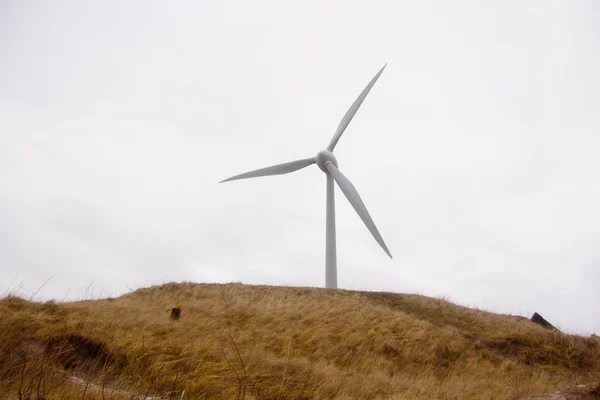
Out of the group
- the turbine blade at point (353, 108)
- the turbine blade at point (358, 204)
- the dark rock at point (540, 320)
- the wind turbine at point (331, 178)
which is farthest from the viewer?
the turbine blade at point (353, 108)

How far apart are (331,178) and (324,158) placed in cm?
143

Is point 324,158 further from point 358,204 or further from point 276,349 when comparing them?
point 276,349

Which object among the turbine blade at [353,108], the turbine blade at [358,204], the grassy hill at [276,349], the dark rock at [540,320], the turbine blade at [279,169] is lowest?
the grassy hill at [276,349]

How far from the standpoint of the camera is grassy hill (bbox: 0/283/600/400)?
248 inches

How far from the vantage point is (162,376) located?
6.63 metres

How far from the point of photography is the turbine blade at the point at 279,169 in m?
30.1

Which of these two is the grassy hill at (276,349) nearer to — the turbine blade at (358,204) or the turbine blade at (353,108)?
the turbine blade at (358,204)

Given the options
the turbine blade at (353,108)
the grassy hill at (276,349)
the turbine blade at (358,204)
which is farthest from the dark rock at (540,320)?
the turbine blade at (353,108)

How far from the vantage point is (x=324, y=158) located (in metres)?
30.9

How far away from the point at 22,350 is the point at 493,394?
7.97 metres

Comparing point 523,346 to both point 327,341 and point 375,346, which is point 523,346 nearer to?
point 375,346

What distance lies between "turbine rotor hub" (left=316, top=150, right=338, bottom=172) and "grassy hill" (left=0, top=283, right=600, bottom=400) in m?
8.99

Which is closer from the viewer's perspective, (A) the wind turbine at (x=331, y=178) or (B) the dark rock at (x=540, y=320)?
(A) the wind turbine at (x=331, y=178)

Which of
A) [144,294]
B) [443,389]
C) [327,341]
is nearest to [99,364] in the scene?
[443,389]
